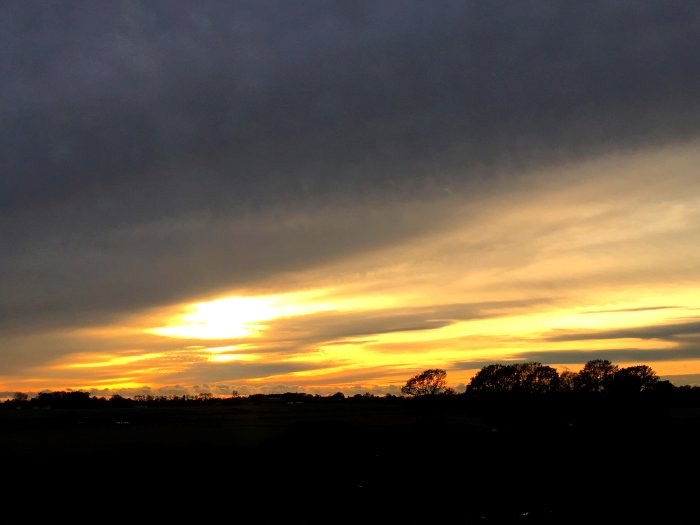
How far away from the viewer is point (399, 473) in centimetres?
6494

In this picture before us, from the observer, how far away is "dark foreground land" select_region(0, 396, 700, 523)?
1785 inches

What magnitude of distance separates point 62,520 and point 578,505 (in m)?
35.4

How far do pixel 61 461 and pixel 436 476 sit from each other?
145 feet

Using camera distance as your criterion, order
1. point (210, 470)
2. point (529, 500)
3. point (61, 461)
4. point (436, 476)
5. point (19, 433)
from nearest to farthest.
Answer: point (529, 500), point (436, 476), point (210, 470), point (61, 461), point (19, 433)

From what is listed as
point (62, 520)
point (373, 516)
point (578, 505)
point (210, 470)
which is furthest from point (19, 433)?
point (578, 505)

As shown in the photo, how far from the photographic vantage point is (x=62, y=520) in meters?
43.5

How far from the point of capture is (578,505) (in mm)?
45312

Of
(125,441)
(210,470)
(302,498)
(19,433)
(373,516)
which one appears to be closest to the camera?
(373,516)

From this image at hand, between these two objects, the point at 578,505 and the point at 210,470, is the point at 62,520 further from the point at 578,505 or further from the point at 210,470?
the point at 578,505

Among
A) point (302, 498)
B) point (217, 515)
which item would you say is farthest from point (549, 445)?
point (217, 515)

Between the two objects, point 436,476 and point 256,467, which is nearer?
point 436,476

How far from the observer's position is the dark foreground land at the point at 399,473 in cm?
4534

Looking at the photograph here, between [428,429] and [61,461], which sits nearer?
[61,461]

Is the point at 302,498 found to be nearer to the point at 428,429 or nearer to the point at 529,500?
the point at 529,500
